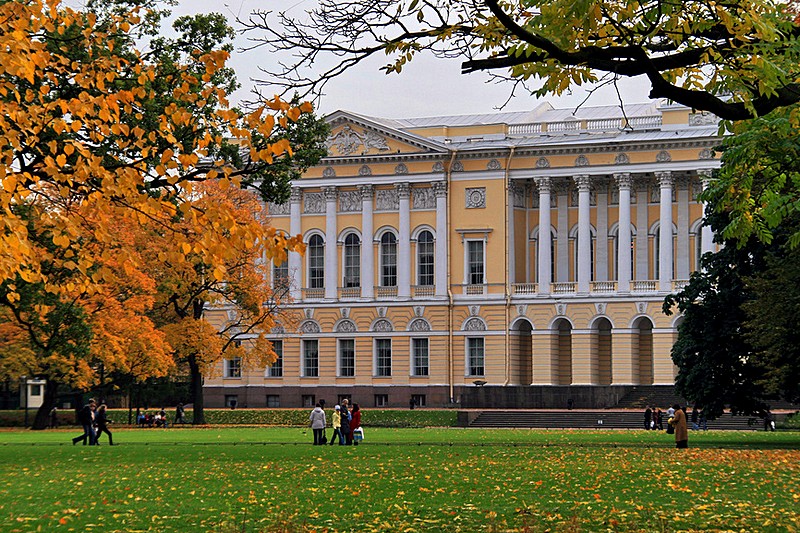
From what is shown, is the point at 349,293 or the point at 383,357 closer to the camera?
the point at 383,357

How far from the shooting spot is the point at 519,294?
8988cm

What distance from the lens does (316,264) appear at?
95.1 m

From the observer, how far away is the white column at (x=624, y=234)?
8725cm

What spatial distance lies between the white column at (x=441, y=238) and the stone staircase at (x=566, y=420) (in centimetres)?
1472

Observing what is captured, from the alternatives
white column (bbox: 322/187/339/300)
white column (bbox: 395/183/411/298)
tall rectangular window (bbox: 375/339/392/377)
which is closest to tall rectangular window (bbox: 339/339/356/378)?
tall rectangular window (bbox: 375/339/392/377)

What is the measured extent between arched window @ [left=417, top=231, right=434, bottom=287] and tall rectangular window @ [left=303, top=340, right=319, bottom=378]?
26.9ft

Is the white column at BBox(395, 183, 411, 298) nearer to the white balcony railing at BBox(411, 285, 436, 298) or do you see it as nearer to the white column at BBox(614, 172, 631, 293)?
the white balcony railing at BBox(411, 285, 436, 298)

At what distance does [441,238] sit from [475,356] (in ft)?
24.8

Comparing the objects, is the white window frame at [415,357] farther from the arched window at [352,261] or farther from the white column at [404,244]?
the arched window at [352,261]

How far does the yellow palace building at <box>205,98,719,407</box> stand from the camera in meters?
86.9


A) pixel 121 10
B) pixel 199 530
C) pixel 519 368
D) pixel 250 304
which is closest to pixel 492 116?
pixel 519 368

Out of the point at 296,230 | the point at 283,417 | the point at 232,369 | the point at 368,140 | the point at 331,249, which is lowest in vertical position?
the point at 283,417

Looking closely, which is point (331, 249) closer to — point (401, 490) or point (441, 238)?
point (441, 238)

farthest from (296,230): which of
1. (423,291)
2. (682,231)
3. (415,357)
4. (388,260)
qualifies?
(682,231)
